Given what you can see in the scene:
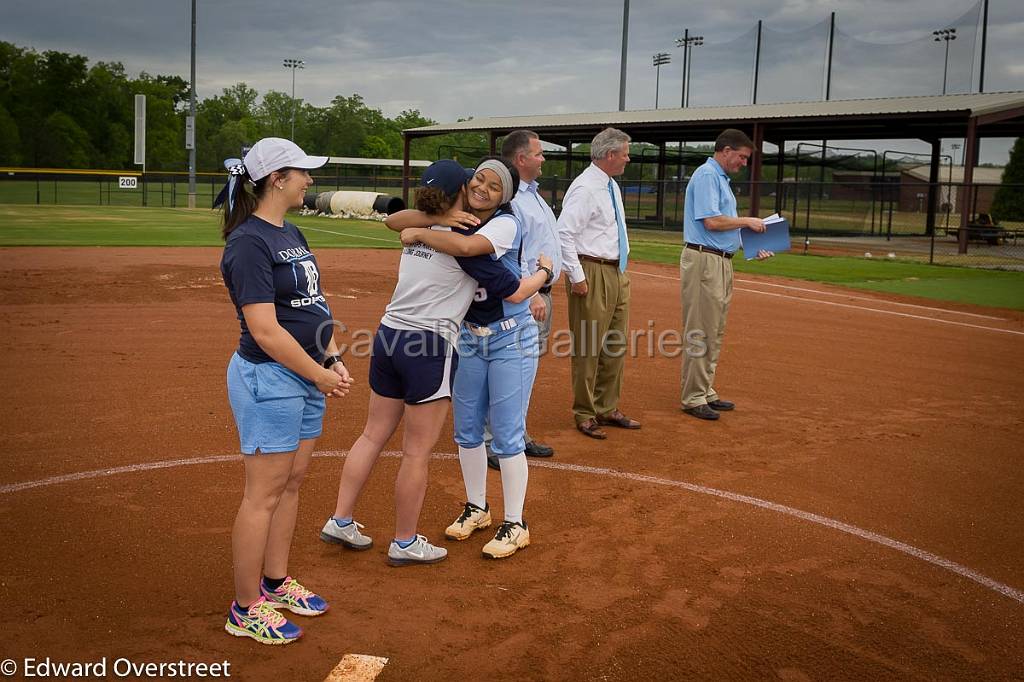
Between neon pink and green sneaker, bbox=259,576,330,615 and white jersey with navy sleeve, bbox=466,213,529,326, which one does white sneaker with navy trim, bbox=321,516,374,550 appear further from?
white jersey with navy sleeve, bbox=466,213,529,326

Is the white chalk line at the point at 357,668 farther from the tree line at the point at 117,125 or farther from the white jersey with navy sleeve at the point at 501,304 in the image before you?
the tree line at the point at 117,125

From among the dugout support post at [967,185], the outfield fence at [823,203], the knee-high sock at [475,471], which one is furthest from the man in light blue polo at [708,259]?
the dugout support post at [967,185]

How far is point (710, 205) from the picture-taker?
307 inches

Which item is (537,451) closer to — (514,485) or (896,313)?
(514,485)

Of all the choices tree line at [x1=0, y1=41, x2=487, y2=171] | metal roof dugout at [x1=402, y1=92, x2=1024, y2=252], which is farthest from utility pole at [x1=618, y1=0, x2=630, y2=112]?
tree line at [x1=0, y1=41, x2=487, y2=171]

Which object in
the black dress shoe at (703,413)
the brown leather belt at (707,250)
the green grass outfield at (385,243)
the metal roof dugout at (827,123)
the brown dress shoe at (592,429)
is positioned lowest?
the brown dress shoe at (592,429)

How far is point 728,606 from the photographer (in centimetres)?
439

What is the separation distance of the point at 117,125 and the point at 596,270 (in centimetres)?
8644

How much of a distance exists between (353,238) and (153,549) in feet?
77.8

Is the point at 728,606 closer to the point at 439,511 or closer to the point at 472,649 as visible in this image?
the point at 472,649

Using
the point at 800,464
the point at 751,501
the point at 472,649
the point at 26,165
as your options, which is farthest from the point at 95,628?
the point at 26,165

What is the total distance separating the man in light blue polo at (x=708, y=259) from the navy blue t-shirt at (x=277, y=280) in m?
4.64

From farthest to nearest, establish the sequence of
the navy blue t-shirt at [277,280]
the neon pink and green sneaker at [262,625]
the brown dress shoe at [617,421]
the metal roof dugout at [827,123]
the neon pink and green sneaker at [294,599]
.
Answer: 1. the metal roof dugout at [827,123]
2. the brown dress shoe at [617,421]
3. the neon pink and green sneaker at [294,599]
4. the neon pink and green sneaker at [262,625]
5. the navy blue t-shirt at [277,280]

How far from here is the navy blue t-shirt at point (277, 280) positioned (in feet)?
11.9
